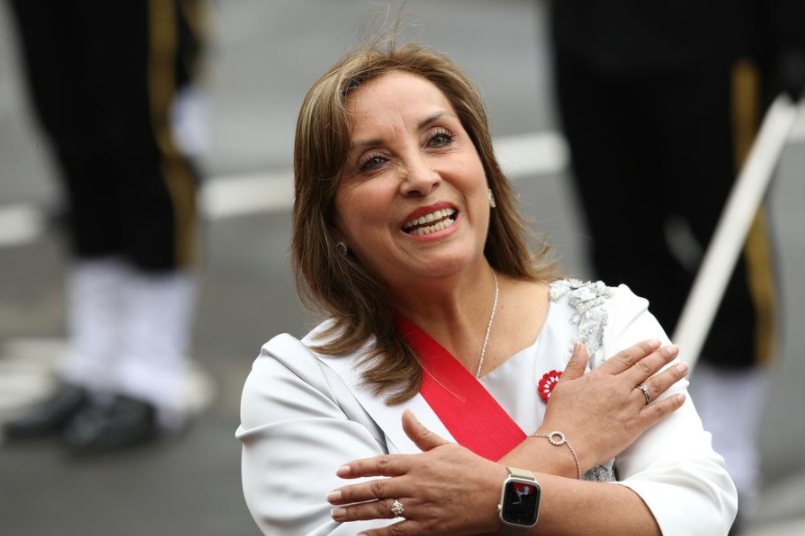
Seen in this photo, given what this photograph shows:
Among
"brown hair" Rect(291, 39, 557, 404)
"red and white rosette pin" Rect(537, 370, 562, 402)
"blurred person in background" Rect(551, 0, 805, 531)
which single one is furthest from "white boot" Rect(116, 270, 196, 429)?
"red and white rosette pin" Rect(537, 370, 562, 402)

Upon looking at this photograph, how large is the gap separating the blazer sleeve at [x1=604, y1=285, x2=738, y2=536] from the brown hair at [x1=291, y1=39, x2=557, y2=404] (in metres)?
0.31

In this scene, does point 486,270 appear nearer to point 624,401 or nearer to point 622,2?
point 624,401

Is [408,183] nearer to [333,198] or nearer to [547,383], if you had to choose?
[333,198]

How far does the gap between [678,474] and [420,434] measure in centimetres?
35

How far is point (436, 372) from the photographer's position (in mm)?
2232

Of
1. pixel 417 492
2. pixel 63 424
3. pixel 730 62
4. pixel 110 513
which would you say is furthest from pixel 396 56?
pixel 63 424

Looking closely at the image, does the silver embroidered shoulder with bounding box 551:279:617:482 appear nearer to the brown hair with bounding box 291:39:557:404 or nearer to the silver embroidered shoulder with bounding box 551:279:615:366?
the silver embroidered shoulder with bounding box 551:279:615:366

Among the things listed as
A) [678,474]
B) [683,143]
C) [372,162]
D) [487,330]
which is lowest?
[678,474]

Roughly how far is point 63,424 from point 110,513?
68 cm

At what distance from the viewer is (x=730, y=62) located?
443cm

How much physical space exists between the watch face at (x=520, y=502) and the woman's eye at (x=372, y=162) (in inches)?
19.5

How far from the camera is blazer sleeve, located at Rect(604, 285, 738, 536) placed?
2.08m

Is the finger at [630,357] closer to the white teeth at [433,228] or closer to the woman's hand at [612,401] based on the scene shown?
the woman's hand at [612,401]

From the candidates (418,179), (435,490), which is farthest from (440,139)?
(435,490)
